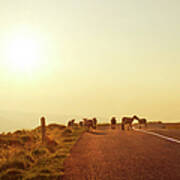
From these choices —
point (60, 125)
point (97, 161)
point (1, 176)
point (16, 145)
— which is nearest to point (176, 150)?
point (97, 161)

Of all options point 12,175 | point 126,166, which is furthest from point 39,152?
point 126,166

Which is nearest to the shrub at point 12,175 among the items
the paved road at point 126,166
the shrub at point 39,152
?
the paved road at point 126,166

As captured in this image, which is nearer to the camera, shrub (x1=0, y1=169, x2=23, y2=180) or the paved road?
the paved road

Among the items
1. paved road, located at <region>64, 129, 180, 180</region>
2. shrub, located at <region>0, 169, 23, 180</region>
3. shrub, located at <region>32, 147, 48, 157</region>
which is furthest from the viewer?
shrub, located at <region>32, 147, 48, 157</region>

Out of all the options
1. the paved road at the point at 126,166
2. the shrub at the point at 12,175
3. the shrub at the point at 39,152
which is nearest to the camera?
the paved road at the point at 126,166

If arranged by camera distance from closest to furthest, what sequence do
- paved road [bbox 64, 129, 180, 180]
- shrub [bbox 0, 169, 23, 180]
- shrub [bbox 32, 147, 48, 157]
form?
paved road [bbox 64, 129, 180, 180], shrub [bbox 0, 169, 23, 180], shrub [bbox 32, 147, 48, 157]

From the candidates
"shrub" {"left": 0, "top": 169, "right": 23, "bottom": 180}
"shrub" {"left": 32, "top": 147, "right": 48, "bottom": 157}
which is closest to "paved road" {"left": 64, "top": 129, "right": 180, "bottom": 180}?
"shrub" {"left": 0, "top": 169, "right": 23, "bottom": 180}

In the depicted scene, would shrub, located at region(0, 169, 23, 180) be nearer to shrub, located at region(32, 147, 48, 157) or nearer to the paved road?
Result: the paved road

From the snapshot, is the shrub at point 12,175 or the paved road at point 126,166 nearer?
the paved road at point 126,166

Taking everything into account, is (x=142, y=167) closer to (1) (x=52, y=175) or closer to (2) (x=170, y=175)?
(2) (x=170, y=175)

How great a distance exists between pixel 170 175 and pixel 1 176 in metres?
4.94

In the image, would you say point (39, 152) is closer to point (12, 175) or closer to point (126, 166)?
point (12, 175)

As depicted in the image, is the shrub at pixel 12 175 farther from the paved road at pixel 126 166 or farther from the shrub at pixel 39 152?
the shrub at pixel 39 152

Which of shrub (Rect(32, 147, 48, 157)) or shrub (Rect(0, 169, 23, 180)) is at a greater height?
shrub (Rect(32, 147, 48, 157))
